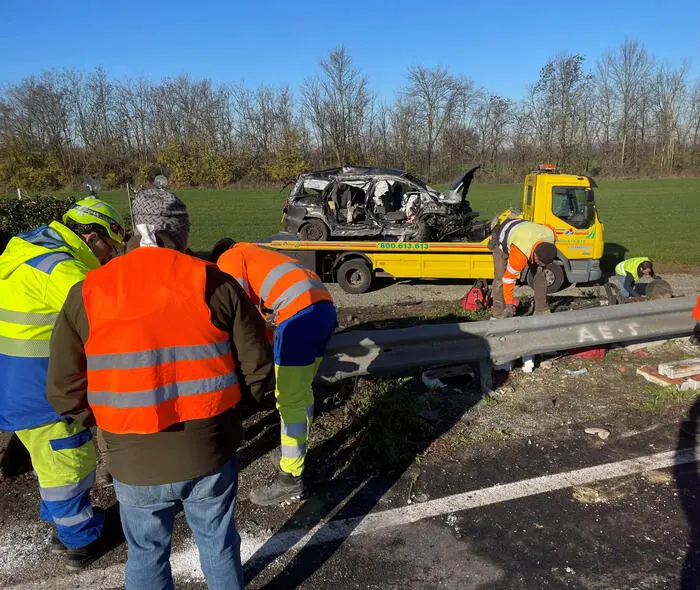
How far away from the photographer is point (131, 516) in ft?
6.52

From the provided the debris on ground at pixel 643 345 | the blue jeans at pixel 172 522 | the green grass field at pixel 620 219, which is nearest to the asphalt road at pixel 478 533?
the blue jeans at pixel 172 522

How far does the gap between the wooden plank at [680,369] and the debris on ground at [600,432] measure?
1.17 metres

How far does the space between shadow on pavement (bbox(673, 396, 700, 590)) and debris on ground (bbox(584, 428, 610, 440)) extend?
44 centimetres

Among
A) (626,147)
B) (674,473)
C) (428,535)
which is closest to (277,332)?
(428,535)

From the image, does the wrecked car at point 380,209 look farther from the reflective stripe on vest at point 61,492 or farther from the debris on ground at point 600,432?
the reflective stripe on vest at point 61,492

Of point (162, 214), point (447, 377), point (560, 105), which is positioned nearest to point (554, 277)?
point (447, 377)

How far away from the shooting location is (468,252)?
31.1 ft

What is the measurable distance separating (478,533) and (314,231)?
8.34 metres

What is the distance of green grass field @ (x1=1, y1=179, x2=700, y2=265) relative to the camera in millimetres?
13359

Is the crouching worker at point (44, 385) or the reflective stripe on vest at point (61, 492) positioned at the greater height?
the crouching worker at point (44, 385)

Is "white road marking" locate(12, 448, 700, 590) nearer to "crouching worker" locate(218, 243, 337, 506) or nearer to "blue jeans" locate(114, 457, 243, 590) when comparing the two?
"crouching worker" locate(218, 243, 337, 506)

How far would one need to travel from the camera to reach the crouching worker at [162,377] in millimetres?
1795

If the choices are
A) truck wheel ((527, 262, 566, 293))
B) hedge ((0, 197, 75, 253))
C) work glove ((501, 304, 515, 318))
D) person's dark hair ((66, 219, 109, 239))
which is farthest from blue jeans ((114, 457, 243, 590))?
hedge ((0, 197, 75, 253))

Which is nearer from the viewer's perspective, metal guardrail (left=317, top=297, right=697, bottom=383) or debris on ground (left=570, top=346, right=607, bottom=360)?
metal guardrail (left=317, top=297, right=697, bottom=383)
